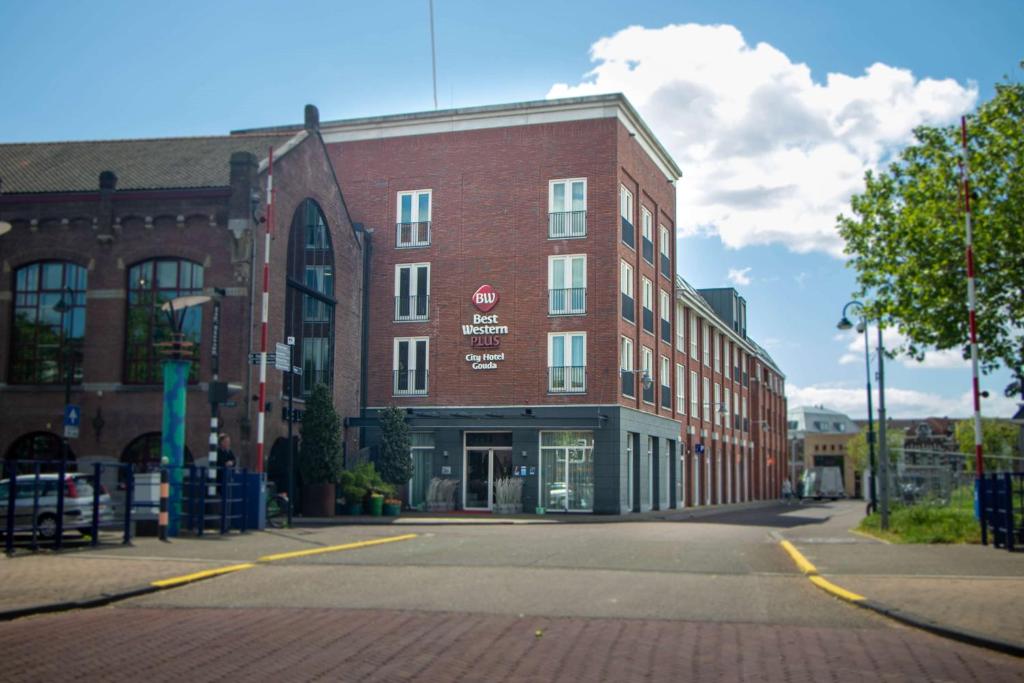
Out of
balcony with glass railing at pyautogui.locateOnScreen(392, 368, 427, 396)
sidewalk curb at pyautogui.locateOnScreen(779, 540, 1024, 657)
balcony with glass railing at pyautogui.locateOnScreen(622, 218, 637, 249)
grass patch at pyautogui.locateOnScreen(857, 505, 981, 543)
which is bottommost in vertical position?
sidewalk curb at pyautogui.locateOnScreen(779, 540, 1024, 657)

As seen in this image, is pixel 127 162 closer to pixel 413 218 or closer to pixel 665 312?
pixel 413 218

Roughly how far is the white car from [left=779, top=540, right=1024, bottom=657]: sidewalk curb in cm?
1159

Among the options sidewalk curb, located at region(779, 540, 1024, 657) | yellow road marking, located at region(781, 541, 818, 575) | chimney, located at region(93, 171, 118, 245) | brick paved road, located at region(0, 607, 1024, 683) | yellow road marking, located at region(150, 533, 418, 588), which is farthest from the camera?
chimney, located at region(93, 171, 118, 245)

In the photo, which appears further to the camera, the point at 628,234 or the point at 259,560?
the point at 628,234

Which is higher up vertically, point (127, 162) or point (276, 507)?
point (127, 162)

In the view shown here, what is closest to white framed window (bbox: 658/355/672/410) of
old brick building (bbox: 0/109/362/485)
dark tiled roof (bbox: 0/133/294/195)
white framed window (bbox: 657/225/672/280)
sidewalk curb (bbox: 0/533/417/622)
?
white framed window (bbox: 657/225/672/280)

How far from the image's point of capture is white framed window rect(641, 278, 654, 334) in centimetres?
4338

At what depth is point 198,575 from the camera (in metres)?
12.8

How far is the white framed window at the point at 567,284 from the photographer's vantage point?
39.3 metres

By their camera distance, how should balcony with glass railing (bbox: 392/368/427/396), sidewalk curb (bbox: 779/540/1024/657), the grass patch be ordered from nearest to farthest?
sidewalk curb (bbox: 779/540/1024/657)
the grass patch
balcony with glass railing (bbox: 392/368/427/396)

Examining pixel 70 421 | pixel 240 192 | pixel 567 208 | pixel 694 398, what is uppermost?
pixel 567 208

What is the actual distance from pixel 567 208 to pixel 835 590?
96.1 ft

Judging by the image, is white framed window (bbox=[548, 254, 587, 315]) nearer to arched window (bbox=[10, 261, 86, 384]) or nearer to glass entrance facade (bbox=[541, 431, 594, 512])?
glass entrance facade (bbox=[541, 431, 594, 512])

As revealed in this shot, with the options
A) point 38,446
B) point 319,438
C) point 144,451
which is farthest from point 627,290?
point 38,446
